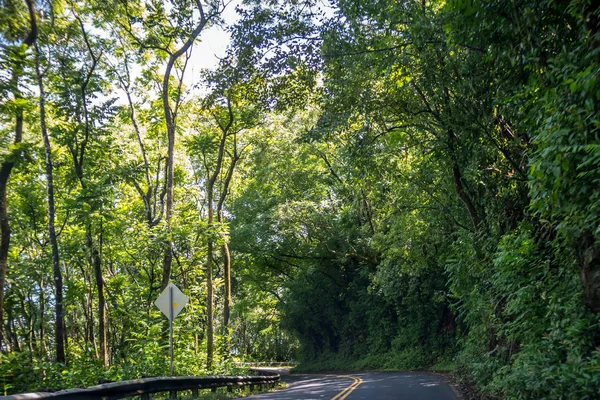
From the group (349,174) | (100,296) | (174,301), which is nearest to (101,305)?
(100,296)

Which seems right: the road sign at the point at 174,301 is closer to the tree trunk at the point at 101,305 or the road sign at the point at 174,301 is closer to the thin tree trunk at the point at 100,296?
the thin tree trunk at the point at 100,296

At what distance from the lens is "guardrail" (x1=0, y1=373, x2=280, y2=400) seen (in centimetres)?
554

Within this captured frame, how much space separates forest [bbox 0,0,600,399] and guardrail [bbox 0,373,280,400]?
2263 mm

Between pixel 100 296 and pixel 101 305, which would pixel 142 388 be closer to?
pixel 100 296

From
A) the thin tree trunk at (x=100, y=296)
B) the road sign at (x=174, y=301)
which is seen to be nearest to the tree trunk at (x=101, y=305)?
the thin tree trunk at (x=100, y=296)

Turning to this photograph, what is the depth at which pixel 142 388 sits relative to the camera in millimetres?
8812

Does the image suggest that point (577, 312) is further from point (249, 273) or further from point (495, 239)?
point (249, 273)

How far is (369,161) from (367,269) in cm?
2282

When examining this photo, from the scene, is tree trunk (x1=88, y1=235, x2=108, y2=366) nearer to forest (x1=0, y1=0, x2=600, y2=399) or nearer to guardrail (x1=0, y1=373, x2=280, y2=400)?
forest (x1=0, y1=0, x2=600, y2=399)

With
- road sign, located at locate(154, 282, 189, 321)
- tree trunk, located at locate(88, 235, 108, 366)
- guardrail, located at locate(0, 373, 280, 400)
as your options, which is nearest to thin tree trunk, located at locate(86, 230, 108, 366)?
tree trunk, located at locate(88, 235, 108, 366)

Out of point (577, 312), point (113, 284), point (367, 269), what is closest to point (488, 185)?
point (577, 312)

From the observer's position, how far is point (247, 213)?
36375 mm

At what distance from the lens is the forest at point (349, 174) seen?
22.8ft

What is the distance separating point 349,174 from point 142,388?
25.7 ft
